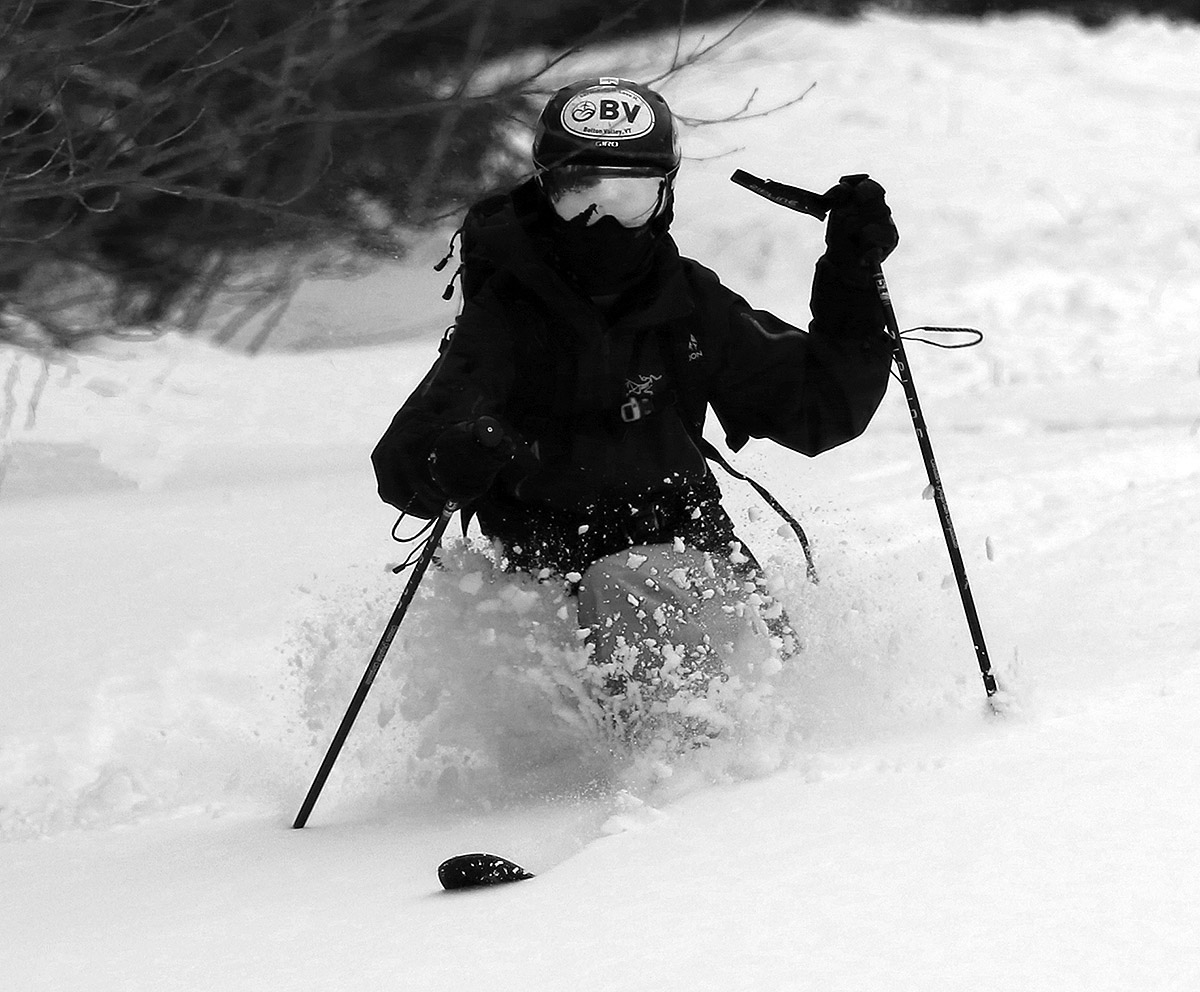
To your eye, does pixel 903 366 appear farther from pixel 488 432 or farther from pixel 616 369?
pixel 488 432

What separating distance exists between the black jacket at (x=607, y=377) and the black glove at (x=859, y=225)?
0.23 feet

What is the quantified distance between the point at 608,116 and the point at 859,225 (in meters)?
0.56

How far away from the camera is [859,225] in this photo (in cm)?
349

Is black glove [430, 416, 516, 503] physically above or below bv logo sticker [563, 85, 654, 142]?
below

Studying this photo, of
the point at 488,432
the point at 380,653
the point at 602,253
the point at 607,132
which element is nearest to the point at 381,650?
the point at 380,653

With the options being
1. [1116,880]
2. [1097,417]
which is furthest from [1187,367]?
[1116,880]

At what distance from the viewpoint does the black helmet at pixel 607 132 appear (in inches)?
135

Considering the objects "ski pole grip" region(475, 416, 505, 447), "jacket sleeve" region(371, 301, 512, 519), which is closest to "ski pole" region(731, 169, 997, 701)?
"jacket sleeve" region(371, 301, 512, 519)

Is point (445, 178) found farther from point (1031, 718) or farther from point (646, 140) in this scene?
point (1031, 718)

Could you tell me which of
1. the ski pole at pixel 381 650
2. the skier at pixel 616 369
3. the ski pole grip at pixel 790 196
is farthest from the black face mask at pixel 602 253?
the ski pole at pixel 381 650

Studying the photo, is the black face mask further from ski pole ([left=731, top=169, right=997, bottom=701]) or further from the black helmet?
ski pole ([left=731, top=169, right=997, bottom=701])

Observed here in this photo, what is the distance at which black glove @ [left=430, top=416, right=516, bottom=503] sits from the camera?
10.4ft

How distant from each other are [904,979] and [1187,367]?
276 inches

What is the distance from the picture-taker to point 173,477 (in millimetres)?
7172
